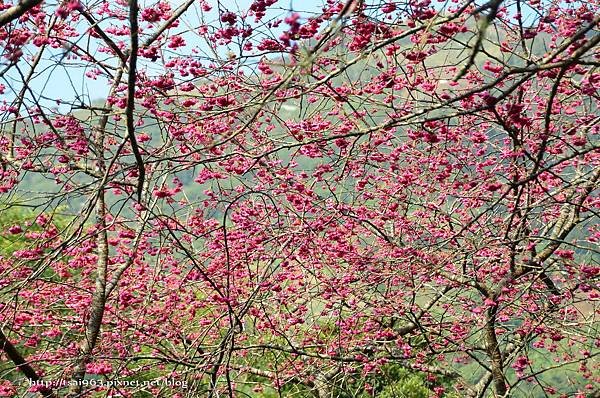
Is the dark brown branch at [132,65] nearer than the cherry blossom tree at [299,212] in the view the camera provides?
Yes

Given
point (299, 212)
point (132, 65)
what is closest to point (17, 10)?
point (132, 65)

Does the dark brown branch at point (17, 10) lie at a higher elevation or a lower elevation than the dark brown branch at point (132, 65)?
higher

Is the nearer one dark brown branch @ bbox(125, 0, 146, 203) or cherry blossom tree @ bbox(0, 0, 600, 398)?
dark brown branch @ bbox(125, 0, 146, 203)

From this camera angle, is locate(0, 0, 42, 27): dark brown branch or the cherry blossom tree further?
the cherry blossom tree

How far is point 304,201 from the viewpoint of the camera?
5.52 meters

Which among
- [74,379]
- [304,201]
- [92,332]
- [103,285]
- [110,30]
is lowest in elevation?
[74,379]

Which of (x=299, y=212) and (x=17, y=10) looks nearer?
(x=17, y=10)

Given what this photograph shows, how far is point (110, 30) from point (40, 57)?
4.39 feet

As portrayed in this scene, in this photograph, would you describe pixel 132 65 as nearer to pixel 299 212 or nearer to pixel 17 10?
pixel 17 10

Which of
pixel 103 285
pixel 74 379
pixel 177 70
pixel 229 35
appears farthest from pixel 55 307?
pixel 229 35

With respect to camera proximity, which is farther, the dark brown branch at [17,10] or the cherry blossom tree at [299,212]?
the cherry blossom tree at [299,212]

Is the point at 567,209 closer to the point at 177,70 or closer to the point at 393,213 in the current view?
the point at 393,213

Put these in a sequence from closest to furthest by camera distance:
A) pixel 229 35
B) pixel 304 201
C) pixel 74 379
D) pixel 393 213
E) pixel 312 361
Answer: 1. pixel 229 35
2. pixel 74 379
3. pixel 304 201
4. pixel 393 213
5. pixel 312 361

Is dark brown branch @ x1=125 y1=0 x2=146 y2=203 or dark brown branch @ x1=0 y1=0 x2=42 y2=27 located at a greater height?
dark brown branch @ x1=0 y1=0 x2=42 y2=27
